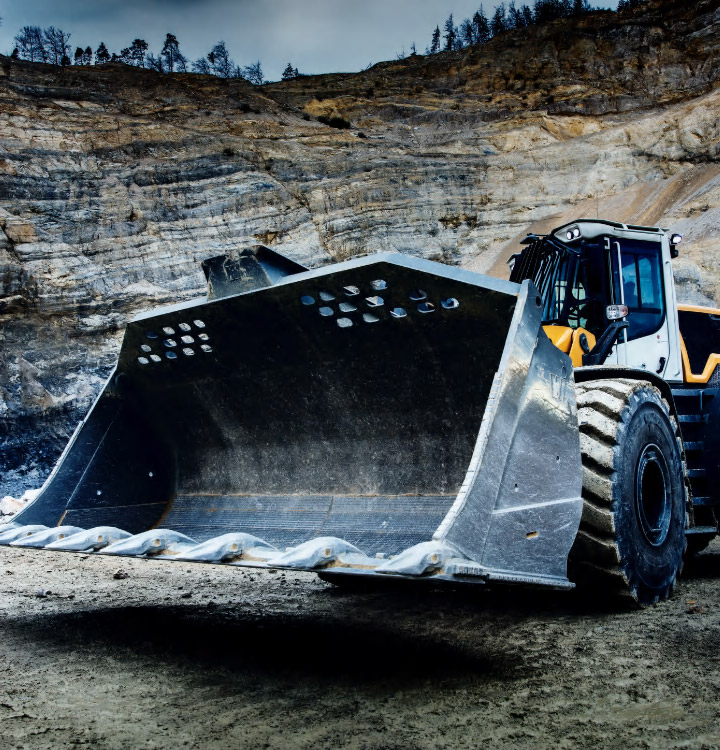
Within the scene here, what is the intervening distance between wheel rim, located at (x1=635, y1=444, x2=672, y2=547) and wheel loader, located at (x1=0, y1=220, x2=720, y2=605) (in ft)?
0.04

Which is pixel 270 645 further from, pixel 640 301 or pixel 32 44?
pixel 32 44

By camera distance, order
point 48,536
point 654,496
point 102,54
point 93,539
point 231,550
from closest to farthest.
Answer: point 231,550 → point 93,539 → point 48,536 → point 654,496 → point 102,54

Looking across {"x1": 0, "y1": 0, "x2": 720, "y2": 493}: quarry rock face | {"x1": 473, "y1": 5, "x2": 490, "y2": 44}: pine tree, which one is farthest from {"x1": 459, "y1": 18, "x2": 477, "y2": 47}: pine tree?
{"x1": 0, "y1": 0, "x2": 720, "y2": 493}: quarry rock face

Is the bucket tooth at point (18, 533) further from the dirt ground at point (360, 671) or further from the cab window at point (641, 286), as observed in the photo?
the cab window at point (641, 286)

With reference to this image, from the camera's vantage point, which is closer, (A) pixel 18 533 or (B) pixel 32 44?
(A) pixel 18 533

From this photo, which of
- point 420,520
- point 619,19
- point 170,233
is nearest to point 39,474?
point 170,233

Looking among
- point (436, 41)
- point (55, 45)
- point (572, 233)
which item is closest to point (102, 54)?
point (55, 45)

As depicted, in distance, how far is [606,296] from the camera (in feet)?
15.8

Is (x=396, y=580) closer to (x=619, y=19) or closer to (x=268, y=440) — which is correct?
(x=268, y=440)

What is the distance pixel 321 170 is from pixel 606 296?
18691 mm

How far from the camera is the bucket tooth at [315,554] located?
2465 millimetres

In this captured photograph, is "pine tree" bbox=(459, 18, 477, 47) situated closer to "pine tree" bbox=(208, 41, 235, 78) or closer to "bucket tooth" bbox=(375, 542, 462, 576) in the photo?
"pine tree" bbox=(208, 41, 235, 78)

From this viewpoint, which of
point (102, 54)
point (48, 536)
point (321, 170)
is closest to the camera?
point (48, 536)

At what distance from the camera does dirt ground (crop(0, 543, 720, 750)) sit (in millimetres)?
2266
